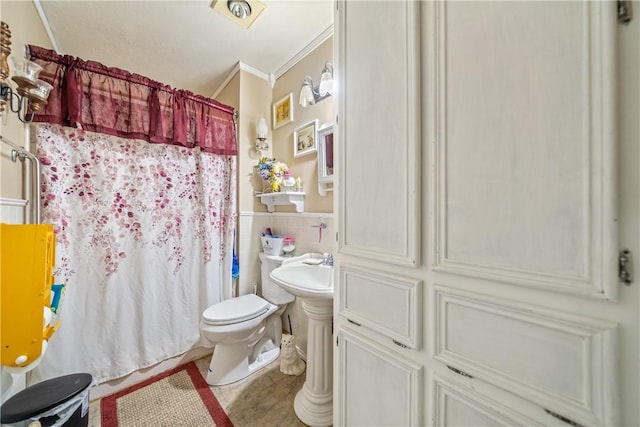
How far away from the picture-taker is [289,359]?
1.66m

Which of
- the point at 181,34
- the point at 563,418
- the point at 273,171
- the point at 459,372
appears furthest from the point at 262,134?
the point at 563,418

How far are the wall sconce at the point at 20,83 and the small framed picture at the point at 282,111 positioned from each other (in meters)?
1.35

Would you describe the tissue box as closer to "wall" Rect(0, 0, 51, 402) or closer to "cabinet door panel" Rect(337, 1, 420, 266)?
"cabinet door panel" Rect(337, 1, 420, 266)

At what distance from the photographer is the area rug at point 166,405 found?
128cm

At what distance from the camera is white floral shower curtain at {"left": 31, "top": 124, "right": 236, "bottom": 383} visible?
1.35m

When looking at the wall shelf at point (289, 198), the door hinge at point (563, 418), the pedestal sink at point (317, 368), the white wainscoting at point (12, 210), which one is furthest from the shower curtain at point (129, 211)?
the door hinge at point (563, 418)

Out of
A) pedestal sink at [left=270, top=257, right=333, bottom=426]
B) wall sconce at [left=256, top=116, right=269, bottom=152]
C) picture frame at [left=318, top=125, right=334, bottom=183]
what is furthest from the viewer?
wall sconce at [left=256, top=116, right=269, bottom=152]

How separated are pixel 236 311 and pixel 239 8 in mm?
1968

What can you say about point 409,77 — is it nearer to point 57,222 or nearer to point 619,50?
point 619,50

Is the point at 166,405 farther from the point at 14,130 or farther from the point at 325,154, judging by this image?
the point at 325,154

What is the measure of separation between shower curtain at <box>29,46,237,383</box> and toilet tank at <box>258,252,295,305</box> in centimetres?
30

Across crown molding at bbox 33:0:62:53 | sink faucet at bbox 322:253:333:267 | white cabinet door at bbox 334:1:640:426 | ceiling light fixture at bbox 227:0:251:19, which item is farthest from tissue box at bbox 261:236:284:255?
crown molding at bbox 33:0:62:53

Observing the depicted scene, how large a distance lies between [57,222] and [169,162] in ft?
2.26

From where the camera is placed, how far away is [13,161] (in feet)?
3.62
